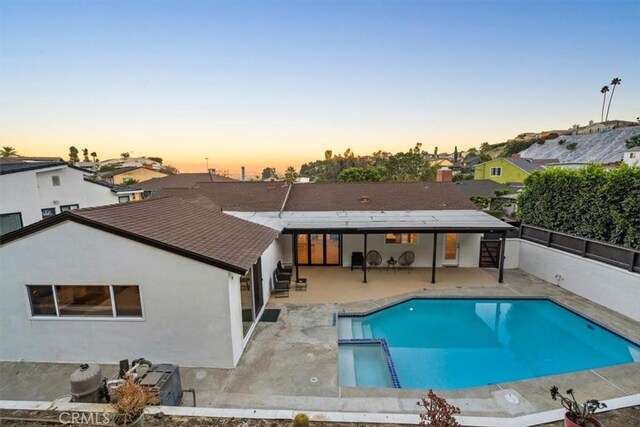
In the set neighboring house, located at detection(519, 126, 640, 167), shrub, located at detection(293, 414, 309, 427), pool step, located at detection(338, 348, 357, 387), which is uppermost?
neighboring house, located at detection(519, 126, 640, 167)

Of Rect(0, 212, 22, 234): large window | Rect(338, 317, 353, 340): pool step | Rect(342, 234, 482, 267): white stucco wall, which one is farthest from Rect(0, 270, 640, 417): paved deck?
Rect(0, 212, 22, 234): large window

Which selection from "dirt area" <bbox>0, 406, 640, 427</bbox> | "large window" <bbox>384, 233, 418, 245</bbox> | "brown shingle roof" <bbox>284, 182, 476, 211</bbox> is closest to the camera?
A: "dirt area" <bbox>0, 406, 640, 427</bbox>

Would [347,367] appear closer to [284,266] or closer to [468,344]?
[468,344]

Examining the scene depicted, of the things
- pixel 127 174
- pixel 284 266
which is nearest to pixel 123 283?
pixel 284 266

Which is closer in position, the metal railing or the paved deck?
the paved deck

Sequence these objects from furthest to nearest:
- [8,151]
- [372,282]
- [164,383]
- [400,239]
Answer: [8,151] → [400,239] → [372,282] → [164,383]

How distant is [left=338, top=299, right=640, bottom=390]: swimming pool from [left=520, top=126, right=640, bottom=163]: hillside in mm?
45879

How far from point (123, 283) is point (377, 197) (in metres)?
Result: 13.8

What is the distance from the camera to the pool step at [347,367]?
274 inches

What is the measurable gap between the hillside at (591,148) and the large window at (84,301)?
5655 centimetres

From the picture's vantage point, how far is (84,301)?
687 centimetres

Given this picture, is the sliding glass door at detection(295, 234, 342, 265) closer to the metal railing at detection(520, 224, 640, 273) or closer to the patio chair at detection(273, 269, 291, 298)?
the patio chair at detection(273, 269, 291, 298)

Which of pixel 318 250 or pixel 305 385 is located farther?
pixel 318 250

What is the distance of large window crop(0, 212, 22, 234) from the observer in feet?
40.5
